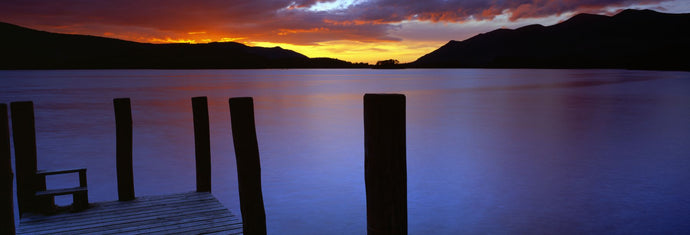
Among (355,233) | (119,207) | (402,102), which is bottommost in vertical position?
(355,233)

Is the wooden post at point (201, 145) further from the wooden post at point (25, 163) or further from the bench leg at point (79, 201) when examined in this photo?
the wooden post at point (25, 163)

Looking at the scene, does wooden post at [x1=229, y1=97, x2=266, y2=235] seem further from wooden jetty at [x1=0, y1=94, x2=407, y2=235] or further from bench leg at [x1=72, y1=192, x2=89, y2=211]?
bench leg at [x1=72, y1=192, x2=89, y2=211]

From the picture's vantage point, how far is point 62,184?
10.1 metres

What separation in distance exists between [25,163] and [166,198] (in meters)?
1.68

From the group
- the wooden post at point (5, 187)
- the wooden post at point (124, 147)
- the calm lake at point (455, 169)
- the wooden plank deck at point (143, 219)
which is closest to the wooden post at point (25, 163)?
the wooden plank deck at point (143, 219)

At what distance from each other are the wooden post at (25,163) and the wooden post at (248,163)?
2.80m

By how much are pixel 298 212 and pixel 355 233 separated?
1463mm

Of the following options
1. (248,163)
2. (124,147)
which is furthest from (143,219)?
(248,163)

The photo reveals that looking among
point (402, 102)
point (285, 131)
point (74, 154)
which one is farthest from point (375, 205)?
point (285, 131)

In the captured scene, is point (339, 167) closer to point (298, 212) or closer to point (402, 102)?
point (298, 212)

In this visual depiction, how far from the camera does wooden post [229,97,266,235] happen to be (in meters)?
4.32

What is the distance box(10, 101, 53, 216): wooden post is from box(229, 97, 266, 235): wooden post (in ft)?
9.20

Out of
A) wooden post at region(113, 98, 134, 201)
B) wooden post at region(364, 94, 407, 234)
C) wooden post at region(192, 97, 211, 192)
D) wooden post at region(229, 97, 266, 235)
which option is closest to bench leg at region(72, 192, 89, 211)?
wooden post at region(113, 98, 134, 201)

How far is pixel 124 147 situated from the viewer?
6262 millimetres
